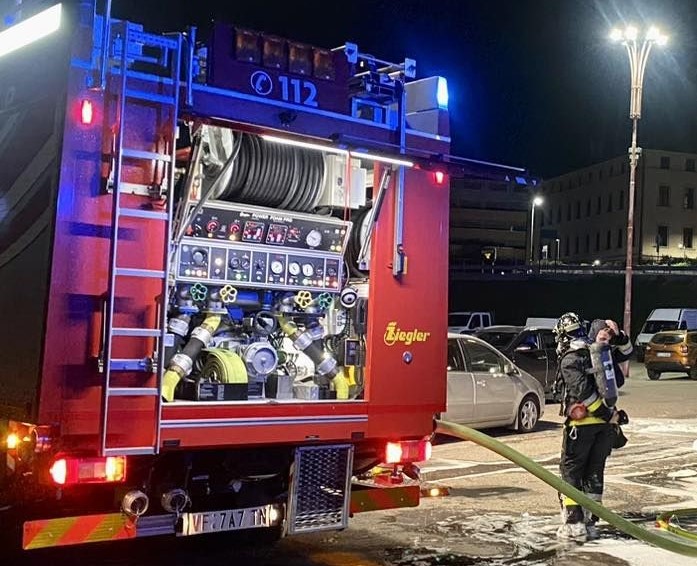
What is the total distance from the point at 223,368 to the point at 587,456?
3345 mm

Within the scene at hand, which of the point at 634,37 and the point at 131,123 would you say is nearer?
the point at 131,123

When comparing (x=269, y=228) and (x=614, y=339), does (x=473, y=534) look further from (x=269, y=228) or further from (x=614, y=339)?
(x=269, y=228)

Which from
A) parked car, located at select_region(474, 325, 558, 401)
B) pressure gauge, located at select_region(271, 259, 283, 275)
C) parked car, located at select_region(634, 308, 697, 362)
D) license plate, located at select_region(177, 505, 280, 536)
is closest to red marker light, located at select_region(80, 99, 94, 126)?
pressure gauge, located at select_region(271, 259, 283, 275)

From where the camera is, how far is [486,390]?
1280 cm

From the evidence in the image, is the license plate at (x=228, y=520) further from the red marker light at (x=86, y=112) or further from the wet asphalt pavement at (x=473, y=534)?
the red marker light at (x=86, y=112)

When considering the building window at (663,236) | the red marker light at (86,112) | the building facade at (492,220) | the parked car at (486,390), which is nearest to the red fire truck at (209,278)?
the red marker light at (86,112)

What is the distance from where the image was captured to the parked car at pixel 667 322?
32.7 metres

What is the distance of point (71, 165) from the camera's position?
4.90m

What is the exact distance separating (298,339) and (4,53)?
2.64 meters

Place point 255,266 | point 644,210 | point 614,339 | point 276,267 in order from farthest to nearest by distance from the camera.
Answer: point 644,210 < point 614,339 < point 276,267 < point 255,266

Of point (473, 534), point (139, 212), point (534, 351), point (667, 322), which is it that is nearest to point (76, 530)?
point (139, 212)

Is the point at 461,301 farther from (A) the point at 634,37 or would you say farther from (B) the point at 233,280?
(B) the point at 233,280

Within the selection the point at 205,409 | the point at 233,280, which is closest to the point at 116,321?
the point at 205,409

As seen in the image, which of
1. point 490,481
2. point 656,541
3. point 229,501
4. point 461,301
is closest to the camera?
point 229,501
